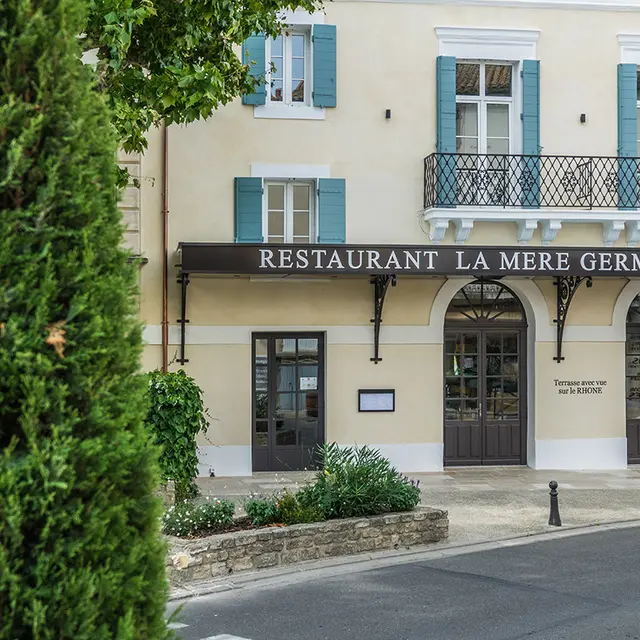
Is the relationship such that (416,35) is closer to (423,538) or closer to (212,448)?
(212,448)

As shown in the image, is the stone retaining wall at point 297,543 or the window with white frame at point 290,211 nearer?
the stone retaining wall at point 297,543

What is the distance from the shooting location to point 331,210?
15930 mm

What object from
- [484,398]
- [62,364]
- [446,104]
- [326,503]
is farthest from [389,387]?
[62,364]

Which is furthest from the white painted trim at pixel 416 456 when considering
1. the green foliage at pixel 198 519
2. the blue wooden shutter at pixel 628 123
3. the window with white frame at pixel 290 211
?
the green foliage at pixel 198 519

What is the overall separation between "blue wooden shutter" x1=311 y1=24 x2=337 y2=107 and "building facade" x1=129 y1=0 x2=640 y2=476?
0.03 meters

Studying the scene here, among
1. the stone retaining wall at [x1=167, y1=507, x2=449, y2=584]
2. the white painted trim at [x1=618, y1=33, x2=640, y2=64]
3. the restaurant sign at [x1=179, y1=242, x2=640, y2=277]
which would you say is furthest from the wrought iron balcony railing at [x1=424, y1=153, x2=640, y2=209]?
the stone retaining wall at [x1=167, y1=507, x2=449, y2=584]

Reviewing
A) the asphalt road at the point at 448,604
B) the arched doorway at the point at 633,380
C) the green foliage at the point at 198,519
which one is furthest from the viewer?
the arched doorway at the point at 633,380

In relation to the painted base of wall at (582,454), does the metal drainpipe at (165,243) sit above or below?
above

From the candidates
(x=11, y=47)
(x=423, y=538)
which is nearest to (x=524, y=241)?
(x=423, y=538)

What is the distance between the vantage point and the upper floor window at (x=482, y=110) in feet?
54.3

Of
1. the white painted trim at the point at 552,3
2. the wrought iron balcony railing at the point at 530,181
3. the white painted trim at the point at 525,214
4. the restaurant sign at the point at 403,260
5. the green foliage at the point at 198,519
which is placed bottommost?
the green foliage at the point at 198,519

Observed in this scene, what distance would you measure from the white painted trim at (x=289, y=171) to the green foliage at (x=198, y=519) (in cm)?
710

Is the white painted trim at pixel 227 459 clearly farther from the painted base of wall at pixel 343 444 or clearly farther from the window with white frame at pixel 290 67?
the window with white frame at pixel 290 67

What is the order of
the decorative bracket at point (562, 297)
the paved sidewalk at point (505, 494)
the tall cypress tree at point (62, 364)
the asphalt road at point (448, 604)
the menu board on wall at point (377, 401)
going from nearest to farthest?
the tall cypress tree at point (62, 364)
the asphalt road at point (448, 604)
the paved sidewalk at point (505, 494)
the menu board on wall at point (377, 401)
the decorative bracket at point (562, 297)
